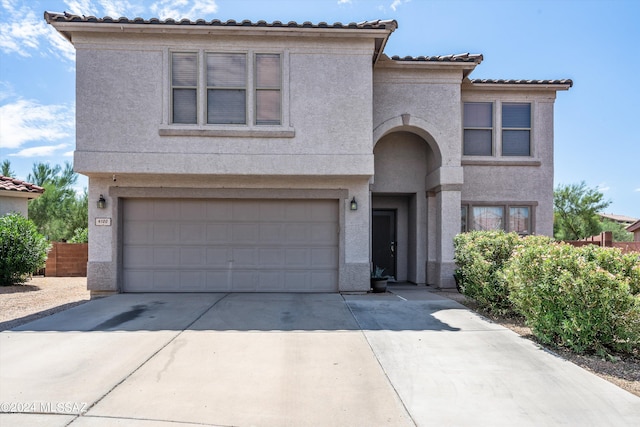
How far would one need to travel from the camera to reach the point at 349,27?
968 cm

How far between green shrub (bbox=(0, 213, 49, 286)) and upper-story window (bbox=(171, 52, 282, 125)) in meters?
7.00

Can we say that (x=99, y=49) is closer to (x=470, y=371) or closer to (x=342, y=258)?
(x=342, y=258)

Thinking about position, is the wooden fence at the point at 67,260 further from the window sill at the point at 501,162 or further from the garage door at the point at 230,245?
the window sill at the point at 501,162

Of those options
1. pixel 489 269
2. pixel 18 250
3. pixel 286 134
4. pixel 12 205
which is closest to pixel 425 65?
pixel 286 134

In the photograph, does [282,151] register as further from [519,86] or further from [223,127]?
[519,86]

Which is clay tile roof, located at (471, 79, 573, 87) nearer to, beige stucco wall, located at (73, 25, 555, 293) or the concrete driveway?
beige stucco wall, located at (73, 25, 555, 293)

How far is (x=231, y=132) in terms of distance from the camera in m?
9.77

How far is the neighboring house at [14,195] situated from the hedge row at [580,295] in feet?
54.8

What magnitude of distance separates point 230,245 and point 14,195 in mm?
10372

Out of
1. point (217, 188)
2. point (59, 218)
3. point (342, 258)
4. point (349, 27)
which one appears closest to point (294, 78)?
point (349, 27)

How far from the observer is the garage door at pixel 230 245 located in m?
10.8

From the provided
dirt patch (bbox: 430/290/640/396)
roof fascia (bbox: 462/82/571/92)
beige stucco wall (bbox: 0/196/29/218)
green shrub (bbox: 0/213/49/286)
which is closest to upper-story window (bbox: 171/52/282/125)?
roof fascia (bbox: 462/82/571/92)

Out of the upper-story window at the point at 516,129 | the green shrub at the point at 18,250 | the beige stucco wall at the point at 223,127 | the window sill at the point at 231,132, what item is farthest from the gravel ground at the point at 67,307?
the upper-story window at the point at 516,129

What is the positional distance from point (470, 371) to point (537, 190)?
9172 mm
